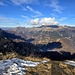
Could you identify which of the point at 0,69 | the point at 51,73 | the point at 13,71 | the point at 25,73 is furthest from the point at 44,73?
the point at 0,69

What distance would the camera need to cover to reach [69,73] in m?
31.9

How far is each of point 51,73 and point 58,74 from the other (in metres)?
1.35

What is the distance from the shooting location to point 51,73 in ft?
99.7

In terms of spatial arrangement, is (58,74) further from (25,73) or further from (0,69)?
(0,69)

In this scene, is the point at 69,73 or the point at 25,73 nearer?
the point at 25,73

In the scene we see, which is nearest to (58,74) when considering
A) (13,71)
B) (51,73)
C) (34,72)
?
(51,73)

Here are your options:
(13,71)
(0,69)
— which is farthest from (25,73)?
(0,69)

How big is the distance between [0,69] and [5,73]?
2.91m

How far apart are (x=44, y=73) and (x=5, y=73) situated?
739cm

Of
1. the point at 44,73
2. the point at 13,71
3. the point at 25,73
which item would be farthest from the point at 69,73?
the point at 13,71

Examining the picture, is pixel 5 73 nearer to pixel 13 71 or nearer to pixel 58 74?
pixel 13 71

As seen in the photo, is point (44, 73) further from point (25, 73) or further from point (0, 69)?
point (0, 69)

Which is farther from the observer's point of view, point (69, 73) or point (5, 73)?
point (69, 73)

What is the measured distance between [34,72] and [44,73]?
6.49ft
